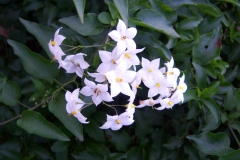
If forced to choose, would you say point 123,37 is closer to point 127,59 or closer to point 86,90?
point 127,59

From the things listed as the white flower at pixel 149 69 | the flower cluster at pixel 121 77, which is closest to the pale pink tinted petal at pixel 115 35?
the flower cluster at pixel 121 77

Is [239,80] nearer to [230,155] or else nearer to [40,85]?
[230,155]

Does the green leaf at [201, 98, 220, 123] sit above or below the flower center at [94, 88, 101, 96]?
below

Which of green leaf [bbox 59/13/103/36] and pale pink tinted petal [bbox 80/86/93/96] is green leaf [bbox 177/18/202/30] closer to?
green leaf [bbox 59/13/103/36]

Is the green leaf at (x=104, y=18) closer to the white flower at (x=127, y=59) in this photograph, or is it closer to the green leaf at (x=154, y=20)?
the green leaf at (x=154, y=20)

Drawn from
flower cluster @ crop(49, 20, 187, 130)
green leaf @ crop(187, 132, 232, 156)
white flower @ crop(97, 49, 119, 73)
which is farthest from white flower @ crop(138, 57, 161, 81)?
green leaf @ crop(187, 132, 232, 156)

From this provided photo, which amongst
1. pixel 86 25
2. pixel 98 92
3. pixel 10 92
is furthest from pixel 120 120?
pixel 10 92
